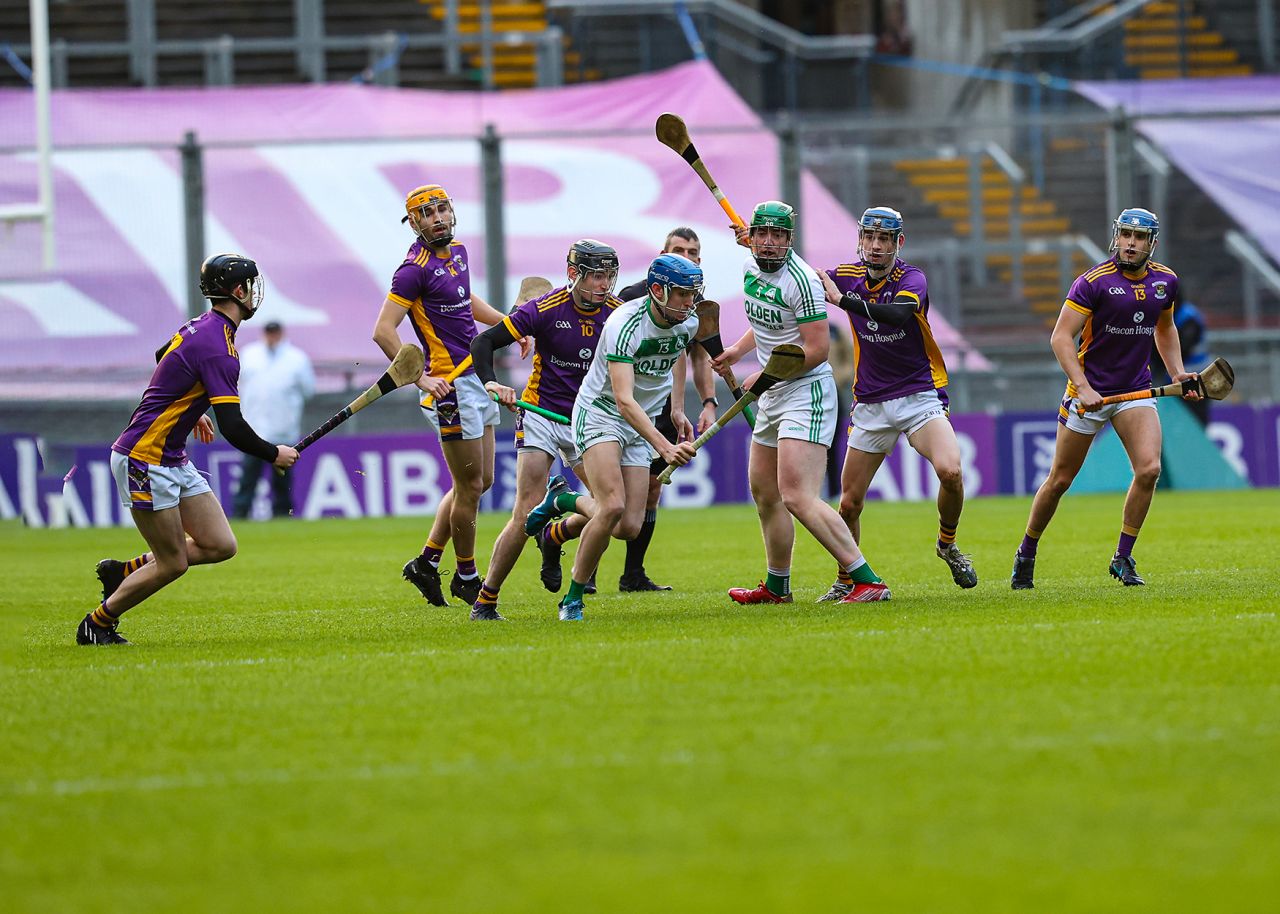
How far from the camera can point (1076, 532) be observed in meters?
15.5

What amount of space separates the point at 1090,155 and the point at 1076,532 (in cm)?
845

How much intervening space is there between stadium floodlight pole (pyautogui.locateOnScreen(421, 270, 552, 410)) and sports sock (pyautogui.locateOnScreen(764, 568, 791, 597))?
7.14 feet

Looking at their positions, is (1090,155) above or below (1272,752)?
above

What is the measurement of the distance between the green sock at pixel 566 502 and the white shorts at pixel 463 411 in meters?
1.35

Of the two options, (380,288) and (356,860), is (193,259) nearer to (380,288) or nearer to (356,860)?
(380,288)

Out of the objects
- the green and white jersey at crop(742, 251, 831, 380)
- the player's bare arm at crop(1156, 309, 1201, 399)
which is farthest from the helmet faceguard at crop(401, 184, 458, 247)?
the player's bare arm at crop(1156, 309, 1201, 399)

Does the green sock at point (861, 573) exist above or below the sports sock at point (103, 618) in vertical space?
above

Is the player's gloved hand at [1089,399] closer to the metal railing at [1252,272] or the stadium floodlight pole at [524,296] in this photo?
the stadium floodlight pole at [524,296]

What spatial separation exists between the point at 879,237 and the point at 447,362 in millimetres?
2674

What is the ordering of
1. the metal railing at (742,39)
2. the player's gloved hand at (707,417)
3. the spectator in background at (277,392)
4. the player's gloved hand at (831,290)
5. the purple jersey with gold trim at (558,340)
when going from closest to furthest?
the player's gloved hand at (831,290)
the purple jersey with gold trim at (558,340)
the player's gloved hand at (707,417)
the spectator in background at (277,392)
the metal railing at (742,39)

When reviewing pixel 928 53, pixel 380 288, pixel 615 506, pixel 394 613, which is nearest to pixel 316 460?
pixel 380 288

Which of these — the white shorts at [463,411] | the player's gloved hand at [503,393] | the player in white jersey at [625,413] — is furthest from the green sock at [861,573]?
the white shorts at [463,411]

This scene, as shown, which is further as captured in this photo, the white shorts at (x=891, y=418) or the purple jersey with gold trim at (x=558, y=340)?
the purple jersey with gold trim at (x=558, y=340)

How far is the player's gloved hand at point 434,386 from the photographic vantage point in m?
10.4
